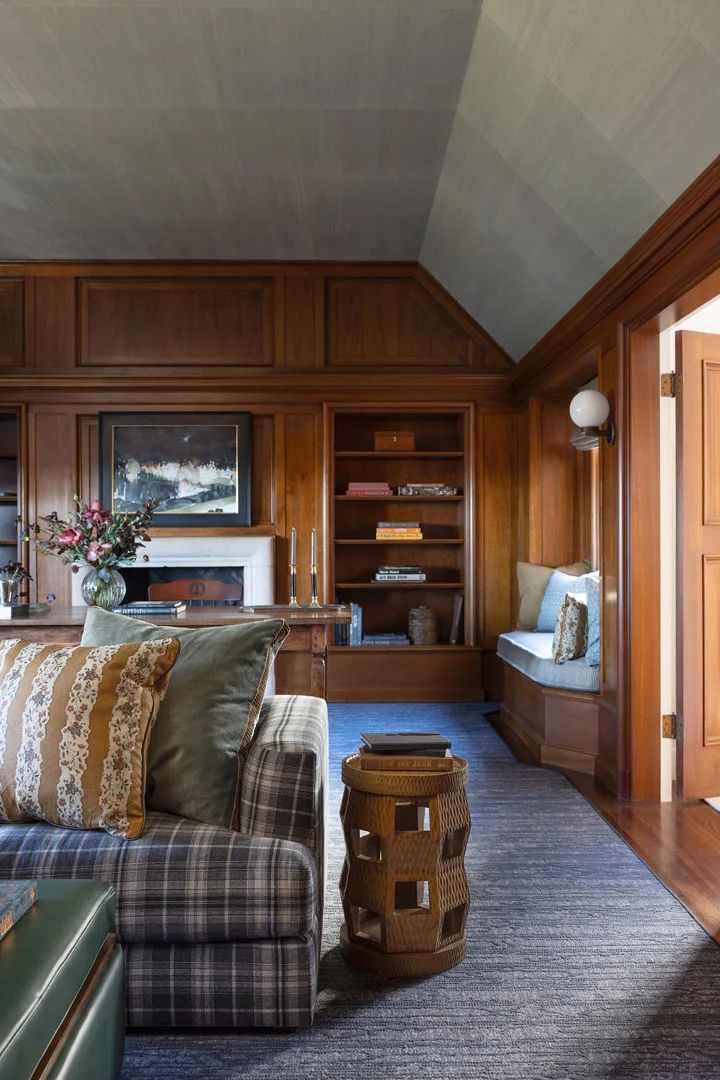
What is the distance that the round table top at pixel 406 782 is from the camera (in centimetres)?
206

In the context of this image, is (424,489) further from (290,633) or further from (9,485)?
(9,485)

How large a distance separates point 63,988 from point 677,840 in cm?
246

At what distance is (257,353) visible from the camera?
583 centimetres

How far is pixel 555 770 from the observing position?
406 centimetres

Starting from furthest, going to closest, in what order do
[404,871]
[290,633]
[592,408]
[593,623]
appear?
[593,623] < [592,408] < [290,633] < [404,871]

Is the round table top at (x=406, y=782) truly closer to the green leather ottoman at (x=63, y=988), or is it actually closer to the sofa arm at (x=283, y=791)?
the sofa arm at (x=283, y=791)

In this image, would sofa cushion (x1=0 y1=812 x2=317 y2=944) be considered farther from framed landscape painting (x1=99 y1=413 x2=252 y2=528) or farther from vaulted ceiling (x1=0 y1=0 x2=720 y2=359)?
framed landscape painting (x1=99 y1=413 x2=252 y2=528)

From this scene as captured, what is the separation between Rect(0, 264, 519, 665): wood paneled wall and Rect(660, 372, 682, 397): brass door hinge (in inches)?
85.4

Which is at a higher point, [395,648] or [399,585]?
[399,585]

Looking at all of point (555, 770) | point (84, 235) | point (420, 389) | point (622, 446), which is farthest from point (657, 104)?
point (84, 235)

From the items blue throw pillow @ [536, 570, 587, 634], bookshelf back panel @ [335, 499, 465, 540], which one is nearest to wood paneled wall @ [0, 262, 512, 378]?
bookshelf back panel @ [335, 499, 465, 540]

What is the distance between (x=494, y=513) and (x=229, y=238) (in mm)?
2539

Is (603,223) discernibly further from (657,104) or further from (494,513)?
(494,513)

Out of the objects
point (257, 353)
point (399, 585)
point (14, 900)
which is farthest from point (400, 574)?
point (14, 900)
